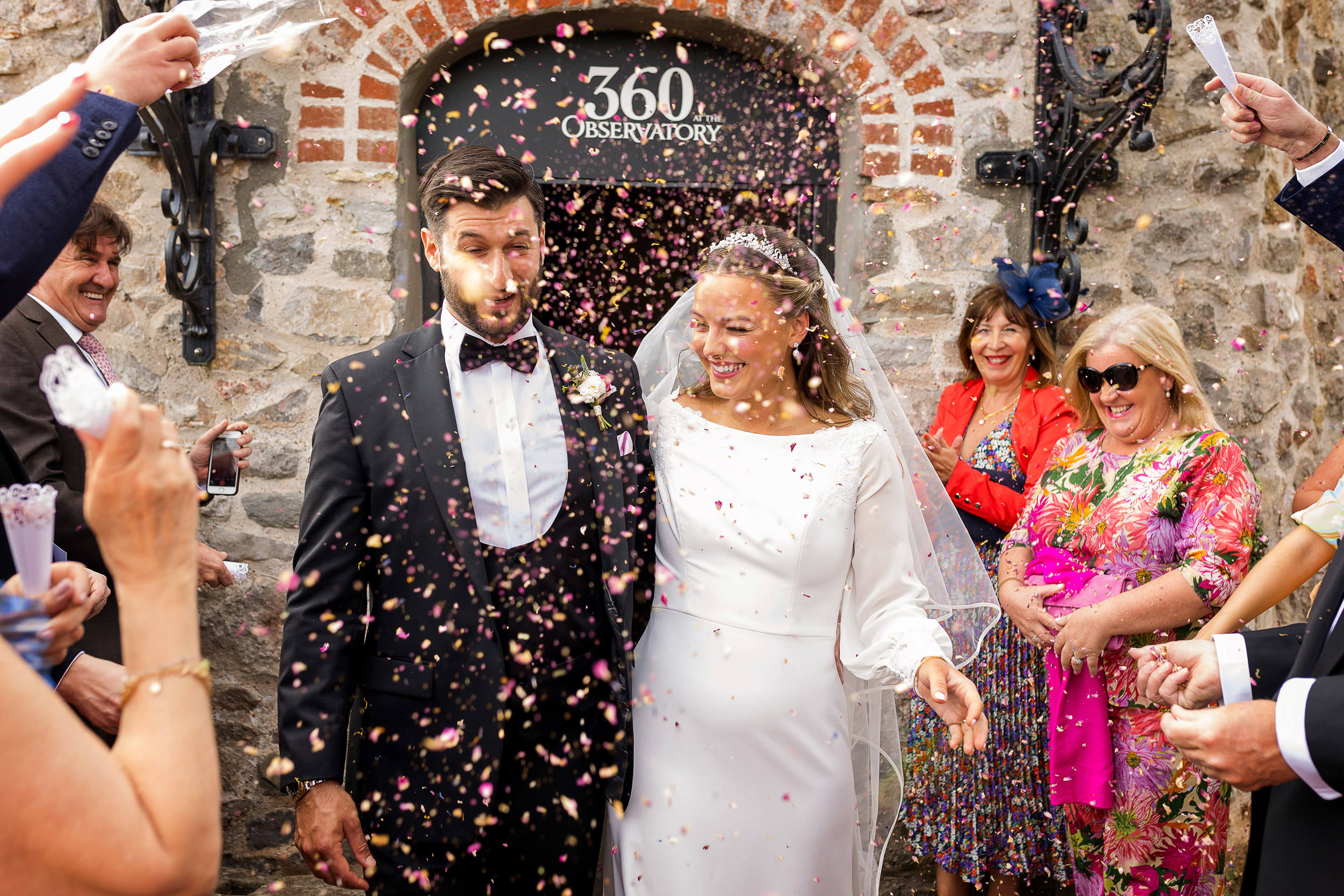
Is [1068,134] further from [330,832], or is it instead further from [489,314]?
[330,832]

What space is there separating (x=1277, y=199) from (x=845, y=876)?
1823mm

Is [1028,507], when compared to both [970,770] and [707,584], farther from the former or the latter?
[707,584]

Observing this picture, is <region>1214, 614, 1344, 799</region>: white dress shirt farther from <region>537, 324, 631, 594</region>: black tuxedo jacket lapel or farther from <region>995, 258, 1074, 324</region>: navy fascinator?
→ <region>995, 258, 1074, 324</region>: navy fascinator

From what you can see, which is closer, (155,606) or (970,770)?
(155,606)

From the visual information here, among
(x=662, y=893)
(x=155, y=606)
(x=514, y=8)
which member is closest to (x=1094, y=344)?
(x=662, y=893)

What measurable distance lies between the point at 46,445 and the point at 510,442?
3.86 feet

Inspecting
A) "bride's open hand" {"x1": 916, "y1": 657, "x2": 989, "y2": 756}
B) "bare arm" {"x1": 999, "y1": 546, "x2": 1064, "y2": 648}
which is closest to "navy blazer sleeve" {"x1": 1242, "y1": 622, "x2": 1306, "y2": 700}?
"bride's open hand" {"x1": 916, "y1": 657, "x2": 989, "y2": 756}

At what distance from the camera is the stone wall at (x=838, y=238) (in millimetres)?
3348

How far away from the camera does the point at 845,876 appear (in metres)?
2.33

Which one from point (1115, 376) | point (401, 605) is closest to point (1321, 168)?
point (1115, 376)

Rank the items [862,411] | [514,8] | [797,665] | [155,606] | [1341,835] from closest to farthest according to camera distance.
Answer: [155,606], [1341,835], [797,665], [862,411], [514,8]

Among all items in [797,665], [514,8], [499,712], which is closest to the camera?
[499,712]

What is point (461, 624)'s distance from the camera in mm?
2100

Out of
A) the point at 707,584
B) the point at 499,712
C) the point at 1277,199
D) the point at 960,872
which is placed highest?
the point at 1277,199
